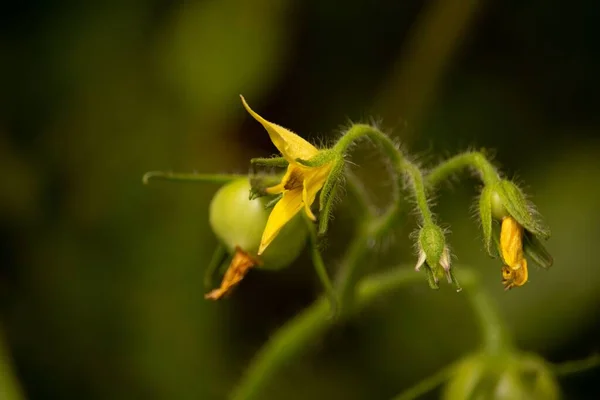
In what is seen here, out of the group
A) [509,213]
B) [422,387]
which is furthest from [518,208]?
[422,387]

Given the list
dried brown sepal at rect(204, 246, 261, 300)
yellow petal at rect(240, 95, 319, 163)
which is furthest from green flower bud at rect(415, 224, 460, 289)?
dried brown sepal at rect(204, 246, 261, 300)

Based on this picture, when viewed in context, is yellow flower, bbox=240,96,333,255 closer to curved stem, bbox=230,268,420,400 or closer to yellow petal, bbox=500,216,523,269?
yellow petal, bbox=500,216,523,269

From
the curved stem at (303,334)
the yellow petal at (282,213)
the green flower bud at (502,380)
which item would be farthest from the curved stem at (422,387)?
the yellow petal at (282,213)

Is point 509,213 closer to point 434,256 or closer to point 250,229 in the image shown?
point 434,256

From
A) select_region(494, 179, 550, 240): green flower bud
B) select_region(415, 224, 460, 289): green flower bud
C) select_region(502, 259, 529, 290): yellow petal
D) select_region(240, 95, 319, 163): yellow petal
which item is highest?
select_region(494, 179, 550, 240): green flower bud

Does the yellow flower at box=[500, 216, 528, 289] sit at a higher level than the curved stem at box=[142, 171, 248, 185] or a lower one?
higher

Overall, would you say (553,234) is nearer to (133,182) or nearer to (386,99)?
(386,99)

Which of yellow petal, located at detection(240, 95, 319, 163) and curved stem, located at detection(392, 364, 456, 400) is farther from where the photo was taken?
curved stem, located at detection(392, 364, 456, 400)

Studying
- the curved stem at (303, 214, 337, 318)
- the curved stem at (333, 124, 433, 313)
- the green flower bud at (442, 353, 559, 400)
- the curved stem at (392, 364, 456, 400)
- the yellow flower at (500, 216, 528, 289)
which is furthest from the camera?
the green flower bud at (442, 353, 559, 400)
